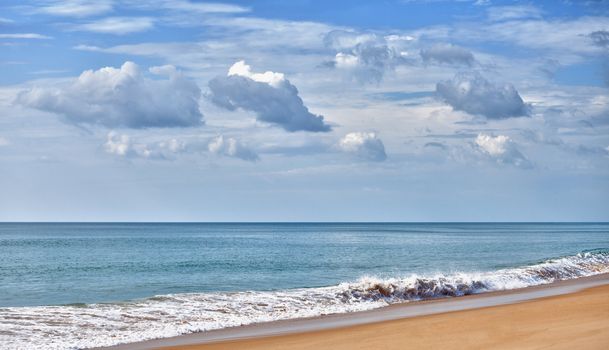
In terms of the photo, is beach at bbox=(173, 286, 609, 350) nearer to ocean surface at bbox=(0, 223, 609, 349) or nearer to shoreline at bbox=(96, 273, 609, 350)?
shoreline at bbox=(96, 273, 609, 350)

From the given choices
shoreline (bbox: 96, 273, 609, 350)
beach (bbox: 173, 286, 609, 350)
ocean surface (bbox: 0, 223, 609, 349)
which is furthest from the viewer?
ocean surface (bbox: 0, 223, 609, 349)

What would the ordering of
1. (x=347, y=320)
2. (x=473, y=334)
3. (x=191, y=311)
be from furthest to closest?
(x=191, y=311) < (x=347, y=320) < (x=473, y=334)

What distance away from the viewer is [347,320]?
706 inches

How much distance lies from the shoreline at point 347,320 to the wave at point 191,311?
61 centimetres

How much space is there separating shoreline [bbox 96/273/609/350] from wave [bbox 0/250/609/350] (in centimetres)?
61

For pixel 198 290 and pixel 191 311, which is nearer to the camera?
pixel 191 311

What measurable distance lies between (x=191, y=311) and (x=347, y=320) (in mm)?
4691

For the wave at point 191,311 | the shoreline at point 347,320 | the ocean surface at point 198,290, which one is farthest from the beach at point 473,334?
the ocean surface at point 198,290

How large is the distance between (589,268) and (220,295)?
23.7 m

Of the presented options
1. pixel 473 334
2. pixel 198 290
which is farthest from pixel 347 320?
pixel 198 290

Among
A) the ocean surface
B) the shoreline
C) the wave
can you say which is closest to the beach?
the shoreline

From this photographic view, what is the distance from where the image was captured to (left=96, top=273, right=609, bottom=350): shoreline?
14.6 meters

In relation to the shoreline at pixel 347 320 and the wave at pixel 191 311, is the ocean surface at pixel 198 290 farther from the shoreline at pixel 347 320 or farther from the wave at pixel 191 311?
the shoreline at pixel 347 320

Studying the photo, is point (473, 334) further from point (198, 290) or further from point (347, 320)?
point (198, 290)
